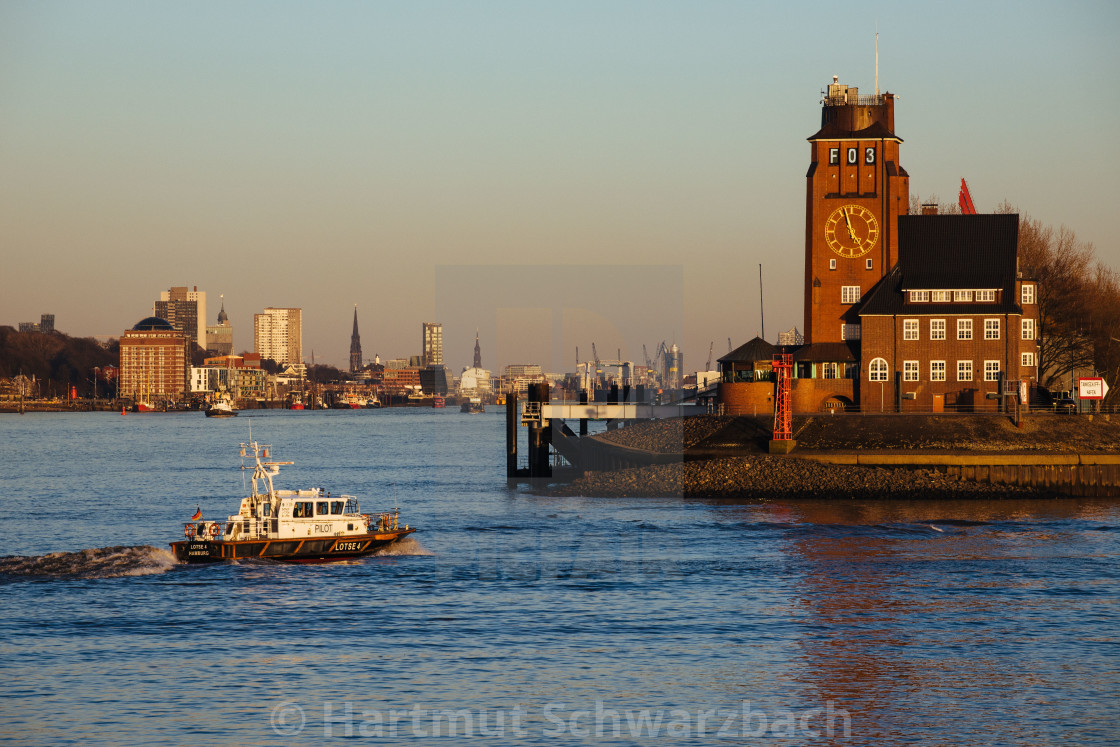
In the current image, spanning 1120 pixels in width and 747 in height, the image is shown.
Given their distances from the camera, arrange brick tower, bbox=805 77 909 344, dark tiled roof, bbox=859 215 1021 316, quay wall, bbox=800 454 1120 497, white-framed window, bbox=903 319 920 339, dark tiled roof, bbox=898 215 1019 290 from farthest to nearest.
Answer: brick tower, bbox=805 77 909 344 → dark tiled roof, bbox=898 215 1019 290 → white-framed window, bbox=903 319 920 339 → dark tiled roof, bbox=859 215 1021 316 → quay wall, bbox=800 454 1120 497

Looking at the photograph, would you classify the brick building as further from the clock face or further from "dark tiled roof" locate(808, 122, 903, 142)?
"dark tiled roof" locate(808, 122, 903, 142)

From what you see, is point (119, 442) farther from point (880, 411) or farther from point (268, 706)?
point (268, 706)

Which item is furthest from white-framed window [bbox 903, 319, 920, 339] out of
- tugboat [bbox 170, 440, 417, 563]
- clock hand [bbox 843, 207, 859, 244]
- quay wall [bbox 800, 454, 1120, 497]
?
tugboat [bbox 170, 440, 417, 563]

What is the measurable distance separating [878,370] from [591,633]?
6168 centimetres

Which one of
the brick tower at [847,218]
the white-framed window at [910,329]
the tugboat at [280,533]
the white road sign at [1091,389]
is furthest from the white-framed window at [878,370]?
the tugboat at [280,533]

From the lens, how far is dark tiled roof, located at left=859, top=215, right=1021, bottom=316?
9788cm

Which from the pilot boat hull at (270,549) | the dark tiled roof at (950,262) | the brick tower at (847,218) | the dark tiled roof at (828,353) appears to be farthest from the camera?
the brick tower at (847,218)

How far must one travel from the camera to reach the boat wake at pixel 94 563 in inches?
2168

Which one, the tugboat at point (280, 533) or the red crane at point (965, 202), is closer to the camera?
the tugboat at point (280, 533)

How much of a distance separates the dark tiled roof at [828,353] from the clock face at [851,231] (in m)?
7.97

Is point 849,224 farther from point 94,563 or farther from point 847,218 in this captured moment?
point 94,563

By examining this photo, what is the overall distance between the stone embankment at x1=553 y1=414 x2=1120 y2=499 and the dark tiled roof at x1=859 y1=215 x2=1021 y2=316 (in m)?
10.5

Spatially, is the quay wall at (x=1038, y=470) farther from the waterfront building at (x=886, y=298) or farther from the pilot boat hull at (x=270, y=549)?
the pilot boat hull at (x=270, y=549)

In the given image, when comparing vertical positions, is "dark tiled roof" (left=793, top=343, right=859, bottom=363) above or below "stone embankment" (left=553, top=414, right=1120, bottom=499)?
above
